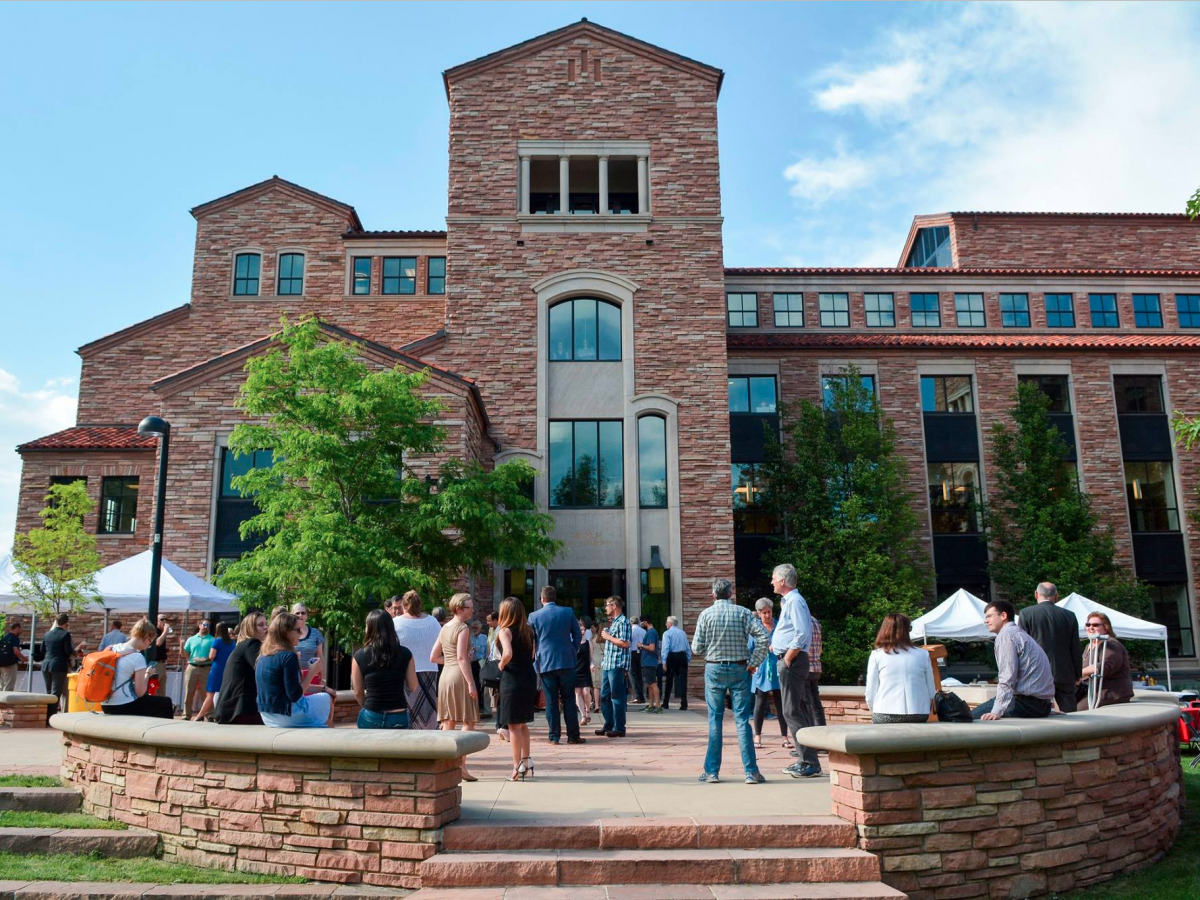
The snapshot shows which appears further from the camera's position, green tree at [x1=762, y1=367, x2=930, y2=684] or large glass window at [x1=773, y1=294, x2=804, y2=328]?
large glass window at [x1=773, y1=294, x2=804, y2=328]

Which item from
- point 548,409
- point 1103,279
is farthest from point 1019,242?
point 548,409

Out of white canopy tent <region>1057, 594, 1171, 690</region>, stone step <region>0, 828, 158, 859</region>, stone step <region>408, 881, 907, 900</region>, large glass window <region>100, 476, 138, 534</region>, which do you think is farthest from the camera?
large glass window <region>100, 476, 138, 534</region>

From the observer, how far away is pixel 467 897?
231 inches

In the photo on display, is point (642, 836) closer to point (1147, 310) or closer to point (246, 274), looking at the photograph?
point (246, 274)

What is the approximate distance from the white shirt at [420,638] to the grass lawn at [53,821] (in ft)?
9.14

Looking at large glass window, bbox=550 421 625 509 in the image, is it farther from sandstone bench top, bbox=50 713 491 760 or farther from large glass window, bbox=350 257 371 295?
sandstone bench top, bbox=50 713 491 760

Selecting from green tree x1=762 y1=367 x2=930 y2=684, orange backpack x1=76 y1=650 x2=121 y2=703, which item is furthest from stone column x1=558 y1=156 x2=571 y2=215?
orange backpack x1=76 y1=650 x2=121 y2=703

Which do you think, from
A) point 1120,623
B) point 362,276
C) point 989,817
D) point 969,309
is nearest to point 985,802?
point 989,817

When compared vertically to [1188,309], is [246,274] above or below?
above

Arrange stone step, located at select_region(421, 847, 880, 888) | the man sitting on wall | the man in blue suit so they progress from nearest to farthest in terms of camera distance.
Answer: stone step, located at select_region(421, 847, 880, 888)
the man sitting on wall
the man in blue suit

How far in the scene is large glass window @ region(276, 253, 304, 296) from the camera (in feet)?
95.1

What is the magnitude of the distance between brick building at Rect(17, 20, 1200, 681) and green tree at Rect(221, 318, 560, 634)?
400 cm

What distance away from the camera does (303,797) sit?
659cm

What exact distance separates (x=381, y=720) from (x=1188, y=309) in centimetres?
3295
